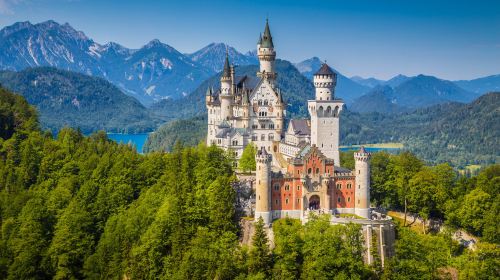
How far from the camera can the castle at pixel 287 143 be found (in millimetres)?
74562

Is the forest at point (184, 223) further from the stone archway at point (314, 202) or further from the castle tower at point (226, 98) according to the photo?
the castle tower at point (226, 98)

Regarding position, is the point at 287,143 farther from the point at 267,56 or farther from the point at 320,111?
the point at 267,56

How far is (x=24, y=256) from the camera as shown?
77.8 m

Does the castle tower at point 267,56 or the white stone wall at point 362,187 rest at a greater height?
the castle tower at point 267,56

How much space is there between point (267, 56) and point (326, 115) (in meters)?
25.7

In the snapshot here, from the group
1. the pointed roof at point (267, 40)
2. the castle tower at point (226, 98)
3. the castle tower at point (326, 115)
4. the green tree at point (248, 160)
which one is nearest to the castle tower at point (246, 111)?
the castle tower at point (226, 98)

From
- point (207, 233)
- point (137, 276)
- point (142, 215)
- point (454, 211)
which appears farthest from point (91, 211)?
point (454, 211)

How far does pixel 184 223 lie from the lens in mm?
76250

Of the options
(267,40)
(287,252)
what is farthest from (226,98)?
(287,252)

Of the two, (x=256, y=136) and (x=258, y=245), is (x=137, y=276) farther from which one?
(x=256, y=136)

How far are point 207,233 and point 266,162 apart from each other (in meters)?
11.0

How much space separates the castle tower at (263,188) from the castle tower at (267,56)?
36.4 m

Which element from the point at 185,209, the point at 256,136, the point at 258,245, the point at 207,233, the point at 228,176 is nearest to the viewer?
the point at 258,245

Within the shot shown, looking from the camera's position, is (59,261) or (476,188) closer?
(59,261)
